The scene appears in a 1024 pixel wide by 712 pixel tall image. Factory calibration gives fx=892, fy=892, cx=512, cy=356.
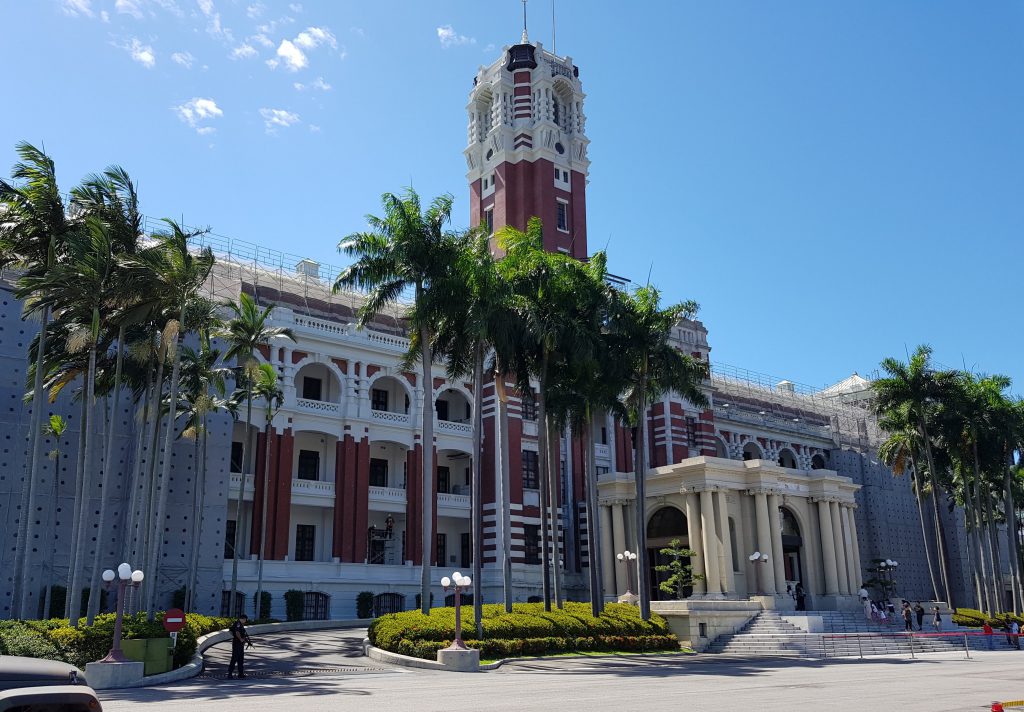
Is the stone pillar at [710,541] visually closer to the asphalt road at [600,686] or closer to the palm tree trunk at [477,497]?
the asphalt road at [600,686]

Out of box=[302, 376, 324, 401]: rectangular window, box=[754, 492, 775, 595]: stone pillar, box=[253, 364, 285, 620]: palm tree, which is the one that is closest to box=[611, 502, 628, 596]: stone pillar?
box=[754, 492, 775, 595]: stone pillar

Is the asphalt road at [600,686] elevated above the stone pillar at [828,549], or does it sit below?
below

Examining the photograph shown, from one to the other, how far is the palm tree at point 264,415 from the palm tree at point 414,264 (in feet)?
23.1

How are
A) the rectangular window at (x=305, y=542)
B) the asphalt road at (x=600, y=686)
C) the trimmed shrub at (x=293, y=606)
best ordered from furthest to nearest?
1. the rectangular window at (x=305, y=542)
2. the trimmed shrub at (x=293, y=606)
3. the asphalt road at (x=600, y=686)

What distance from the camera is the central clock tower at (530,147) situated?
6234 centimetres

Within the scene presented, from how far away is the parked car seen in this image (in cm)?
686

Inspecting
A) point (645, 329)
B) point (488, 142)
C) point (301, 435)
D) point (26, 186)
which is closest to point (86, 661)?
point (26, 186)

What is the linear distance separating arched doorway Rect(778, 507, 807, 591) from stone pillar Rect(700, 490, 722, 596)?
16.5 ft

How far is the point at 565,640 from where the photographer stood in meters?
31.3

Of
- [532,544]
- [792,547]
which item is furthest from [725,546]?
[532,544]

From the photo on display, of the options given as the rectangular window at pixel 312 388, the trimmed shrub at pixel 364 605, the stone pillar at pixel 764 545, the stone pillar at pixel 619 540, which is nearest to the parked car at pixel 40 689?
the trimmed shrub at pixel 364 605

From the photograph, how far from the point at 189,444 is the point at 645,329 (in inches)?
855

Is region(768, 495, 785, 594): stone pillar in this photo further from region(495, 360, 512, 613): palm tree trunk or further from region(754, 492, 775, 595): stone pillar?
region(495, 360, 512, 613): palm tree trunk

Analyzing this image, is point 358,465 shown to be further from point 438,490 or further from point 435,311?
point 435,311
